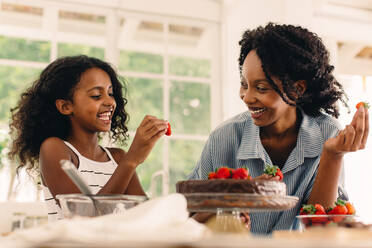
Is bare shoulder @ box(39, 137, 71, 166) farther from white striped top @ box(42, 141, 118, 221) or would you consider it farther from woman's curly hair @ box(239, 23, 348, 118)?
woman's curly hair @ box(239, 23, 348, 118)

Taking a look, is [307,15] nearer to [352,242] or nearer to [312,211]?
[312,211]

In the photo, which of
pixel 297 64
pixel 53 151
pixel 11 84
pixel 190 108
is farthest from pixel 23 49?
pixel 297 64

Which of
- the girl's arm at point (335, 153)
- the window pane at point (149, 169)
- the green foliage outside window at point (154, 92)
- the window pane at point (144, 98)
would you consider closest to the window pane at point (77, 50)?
the green foliage outside window at point (154, 92)

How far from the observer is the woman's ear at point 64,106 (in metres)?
1.65

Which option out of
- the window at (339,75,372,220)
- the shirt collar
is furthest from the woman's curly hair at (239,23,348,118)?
the window at (339,75,372,220)

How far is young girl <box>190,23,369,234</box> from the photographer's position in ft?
4.46

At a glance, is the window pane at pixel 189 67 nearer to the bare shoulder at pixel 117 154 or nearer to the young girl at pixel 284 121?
the bare shoulder at pixel 117 154

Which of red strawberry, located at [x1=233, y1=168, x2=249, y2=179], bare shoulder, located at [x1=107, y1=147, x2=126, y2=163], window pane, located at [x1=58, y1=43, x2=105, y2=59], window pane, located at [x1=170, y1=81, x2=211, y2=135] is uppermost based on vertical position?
window pane, located at [x1=58, y1=43, x2=105, y2=59]

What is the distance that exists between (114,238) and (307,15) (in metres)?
4.22

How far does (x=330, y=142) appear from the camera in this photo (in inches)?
43.6

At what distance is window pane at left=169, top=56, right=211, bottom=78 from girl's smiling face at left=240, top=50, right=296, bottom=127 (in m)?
2.93

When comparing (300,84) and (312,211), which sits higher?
(300,84)

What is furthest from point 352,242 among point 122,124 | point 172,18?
point 172,18

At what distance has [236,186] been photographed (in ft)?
2.82
